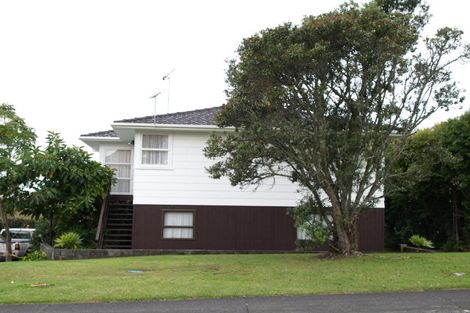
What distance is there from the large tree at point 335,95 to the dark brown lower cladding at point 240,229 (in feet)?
19.1

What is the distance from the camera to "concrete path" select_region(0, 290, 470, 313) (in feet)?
29.5

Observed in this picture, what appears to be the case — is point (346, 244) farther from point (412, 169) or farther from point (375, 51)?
point (375, 51)

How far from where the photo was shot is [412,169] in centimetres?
1587

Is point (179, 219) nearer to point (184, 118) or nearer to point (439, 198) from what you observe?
point (184, 118)

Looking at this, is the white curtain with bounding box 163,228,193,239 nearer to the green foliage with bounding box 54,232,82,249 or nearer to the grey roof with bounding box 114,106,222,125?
the green foliage with bounding box 54,232,82,249

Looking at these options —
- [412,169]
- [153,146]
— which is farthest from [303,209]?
[153,146]

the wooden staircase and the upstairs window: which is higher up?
the upstairs window

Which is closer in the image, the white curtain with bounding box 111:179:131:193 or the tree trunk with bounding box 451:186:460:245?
the tree trunk with bounding box 451:186:460:245

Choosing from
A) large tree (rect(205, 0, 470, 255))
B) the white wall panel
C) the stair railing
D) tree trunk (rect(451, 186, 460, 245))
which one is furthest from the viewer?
tree trunk (rect(451, 186, 460, 245))

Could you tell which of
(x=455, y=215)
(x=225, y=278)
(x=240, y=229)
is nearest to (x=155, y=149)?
(x=240, y=229)

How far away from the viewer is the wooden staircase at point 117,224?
70.8 feet

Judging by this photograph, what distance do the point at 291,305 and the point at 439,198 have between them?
1694cm

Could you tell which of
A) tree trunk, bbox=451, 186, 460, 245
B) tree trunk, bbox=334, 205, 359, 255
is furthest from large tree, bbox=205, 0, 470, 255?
tree trunk, bbox=451, 186, 460, 245

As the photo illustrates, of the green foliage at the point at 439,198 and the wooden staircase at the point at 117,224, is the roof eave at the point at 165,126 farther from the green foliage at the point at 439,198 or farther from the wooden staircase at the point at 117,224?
the green foliage at the point at 439,198
